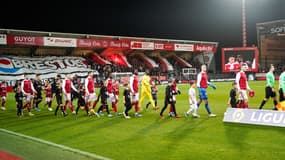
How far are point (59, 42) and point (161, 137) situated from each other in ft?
110

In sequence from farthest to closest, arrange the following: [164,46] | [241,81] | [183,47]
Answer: [183,47] < [164,46] < [241,81]

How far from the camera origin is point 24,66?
39.3 metres

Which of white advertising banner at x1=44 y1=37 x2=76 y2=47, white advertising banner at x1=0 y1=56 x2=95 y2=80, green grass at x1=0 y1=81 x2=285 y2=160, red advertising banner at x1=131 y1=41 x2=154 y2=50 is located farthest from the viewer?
red advertising banner at x1=131 y1=41 x2=154 y2=50

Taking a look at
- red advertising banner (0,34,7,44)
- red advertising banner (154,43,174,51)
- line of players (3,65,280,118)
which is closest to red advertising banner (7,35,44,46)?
red advertising banner (0,34,7,44)

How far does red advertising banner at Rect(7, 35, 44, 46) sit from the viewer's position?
3728 centimetres

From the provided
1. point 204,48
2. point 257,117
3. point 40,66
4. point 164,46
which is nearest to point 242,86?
point 257,117

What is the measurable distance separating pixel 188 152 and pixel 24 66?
114 ft

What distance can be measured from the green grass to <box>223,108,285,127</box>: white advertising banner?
18 centimetres

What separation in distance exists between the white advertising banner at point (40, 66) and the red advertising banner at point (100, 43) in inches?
101

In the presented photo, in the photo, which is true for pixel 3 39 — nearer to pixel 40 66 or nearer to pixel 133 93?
pixel 40 66

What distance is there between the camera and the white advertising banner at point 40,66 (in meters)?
38.0

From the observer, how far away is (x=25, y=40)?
38.5 meters

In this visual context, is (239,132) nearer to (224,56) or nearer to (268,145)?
(268,145)

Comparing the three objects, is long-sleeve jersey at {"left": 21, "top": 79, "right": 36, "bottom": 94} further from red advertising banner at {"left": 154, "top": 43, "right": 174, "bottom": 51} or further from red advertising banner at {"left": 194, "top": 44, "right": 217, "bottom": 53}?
red advertising banner at {"left": 194, "top": 44, "right": 217, "bottom": 53}
